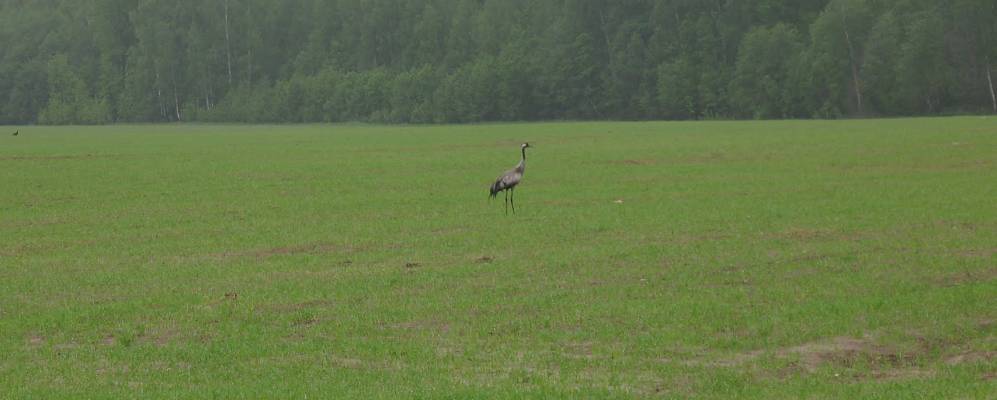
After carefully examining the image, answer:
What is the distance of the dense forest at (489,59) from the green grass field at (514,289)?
199 ft

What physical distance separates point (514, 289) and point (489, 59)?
104069 mm

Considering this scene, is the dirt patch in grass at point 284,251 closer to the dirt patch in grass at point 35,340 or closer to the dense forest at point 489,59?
the dirt patch in grass at point 35,340

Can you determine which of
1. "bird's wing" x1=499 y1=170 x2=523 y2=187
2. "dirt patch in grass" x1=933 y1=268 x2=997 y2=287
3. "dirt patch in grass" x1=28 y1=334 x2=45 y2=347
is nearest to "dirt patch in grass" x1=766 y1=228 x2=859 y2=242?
"dirt patch in grass" x1=933 y1=268 x2=997 y2=287

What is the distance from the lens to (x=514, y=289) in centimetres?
1487

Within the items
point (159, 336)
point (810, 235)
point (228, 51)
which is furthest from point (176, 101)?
point (159, 336)

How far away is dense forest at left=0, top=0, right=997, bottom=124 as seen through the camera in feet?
292

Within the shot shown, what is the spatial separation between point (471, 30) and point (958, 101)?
54233mm

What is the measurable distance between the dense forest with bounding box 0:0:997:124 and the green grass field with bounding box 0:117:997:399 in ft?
199

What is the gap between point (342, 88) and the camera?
128 meters

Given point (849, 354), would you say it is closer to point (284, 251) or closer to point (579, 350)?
point (579, 350)

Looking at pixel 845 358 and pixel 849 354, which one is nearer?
pixel 845 358

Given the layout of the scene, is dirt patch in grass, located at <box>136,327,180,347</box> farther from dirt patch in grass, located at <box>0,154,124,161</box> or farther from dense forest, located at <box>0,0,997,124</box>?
dense forest, located at <box>0,0,997,124</box>

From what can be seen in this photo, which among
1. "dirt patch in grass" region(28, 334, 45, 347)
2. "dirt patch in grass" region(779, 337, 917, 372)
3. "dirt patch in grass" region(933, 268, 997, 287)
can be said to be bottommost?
"dirt patch in grass" region(28, 334, 45, 347)

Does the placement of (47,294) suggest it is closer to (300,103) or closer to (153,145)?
(153,145)
